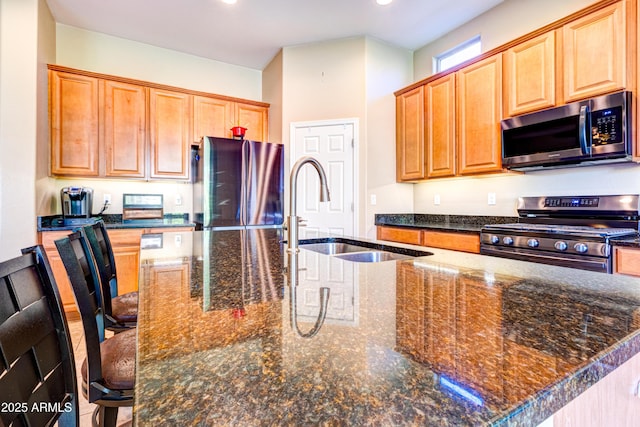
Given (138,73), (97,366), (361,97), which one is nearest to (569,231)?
(361,97)

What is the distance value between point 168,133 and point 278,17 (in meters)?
1.79

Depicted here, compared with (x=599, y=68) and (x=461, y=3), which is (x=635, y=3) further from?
(x=461, y=3)

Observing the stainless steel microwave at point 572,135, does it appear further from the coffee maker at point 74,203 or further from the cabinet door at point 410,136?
the coffee maker at point 74,203

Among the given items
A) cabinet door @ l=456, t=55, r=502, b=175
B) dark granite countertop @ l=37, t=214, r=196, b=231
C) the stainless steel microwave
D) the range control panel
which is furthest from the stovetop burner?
dark granite countertop @ l=37, t=214, r=196, b=231

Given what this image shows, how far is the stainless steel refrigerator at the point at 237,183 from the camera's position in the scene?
3.51 m

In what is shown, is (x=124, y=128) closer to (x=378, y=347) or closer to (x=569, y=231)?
(x=378, y=347)

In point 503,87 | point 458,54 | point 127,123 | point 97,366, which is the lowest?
point 97,366

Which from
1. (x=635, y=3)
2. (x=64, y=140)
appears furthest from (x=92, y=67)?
(x=635, y=3)

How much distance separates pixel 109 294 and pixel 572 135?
3165 mm

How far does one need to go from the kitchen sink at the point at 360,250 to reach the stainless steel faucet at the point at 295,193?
10.8 inches

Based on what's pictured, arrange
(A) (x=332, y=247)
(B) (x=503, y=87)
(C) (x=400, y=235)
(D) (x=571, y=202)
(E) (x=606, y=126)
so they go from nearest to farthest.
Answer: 1. (A) (x=332, y=247)
2. (E) (x=606, y=126)
3. (D) (x=571, y=202)
4. (B) (x=503, y=87)
5. (C) (x=400, y=235)

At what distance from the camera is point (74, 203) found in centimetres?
333

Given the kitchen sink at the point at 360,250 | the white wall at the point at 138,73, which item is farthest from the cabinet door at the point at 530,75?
the white wall at the point at 138,73

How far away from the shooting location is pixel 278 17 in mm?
3393
